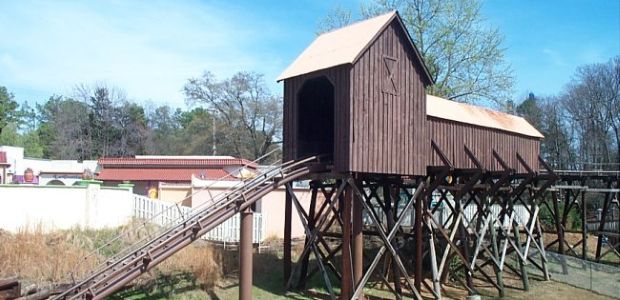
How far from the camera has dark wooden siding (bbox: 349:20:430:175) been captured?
14766mm

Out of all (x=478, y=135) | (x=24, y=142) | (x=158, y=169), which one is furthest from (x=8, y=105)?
(x=478, y=135)

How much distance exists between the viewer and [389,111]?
15.6 meters

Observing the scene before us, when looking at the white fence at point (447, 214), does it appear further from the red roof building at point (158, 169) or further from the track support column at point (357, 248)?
the red roof building at point (158, 169)

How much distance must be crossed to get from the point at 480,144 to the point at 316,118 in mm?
5843

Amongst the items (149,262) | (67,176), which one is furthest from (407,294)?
(67,176)

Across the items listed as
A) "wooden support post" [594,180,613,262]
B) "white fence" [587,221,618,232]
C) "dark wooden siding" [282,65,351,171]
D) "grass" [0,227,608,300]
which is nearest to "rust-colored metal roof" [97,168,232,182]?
"grass" [0,227,608,300]

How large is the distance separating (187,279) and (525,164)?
13.2 m

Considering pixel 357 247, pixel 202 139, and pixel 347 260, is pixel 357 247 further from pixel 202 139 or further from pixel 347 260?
pixel 202 139

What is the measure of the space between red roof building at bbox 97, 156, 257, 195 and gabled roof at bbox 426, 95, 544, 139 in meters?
16.3

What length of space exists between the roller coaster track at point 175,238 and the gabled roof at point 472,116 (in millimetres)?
5259

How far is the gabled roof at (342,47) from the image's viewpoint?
14.8m

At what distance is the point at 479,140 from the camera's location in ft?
62.7

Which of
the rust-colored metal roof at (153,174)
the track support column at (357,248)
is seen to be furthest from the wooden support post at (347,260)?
the rust-colored metal roof at (153,174)

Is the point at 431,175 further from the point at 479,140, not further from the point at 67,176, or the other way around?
the point at 67,176
